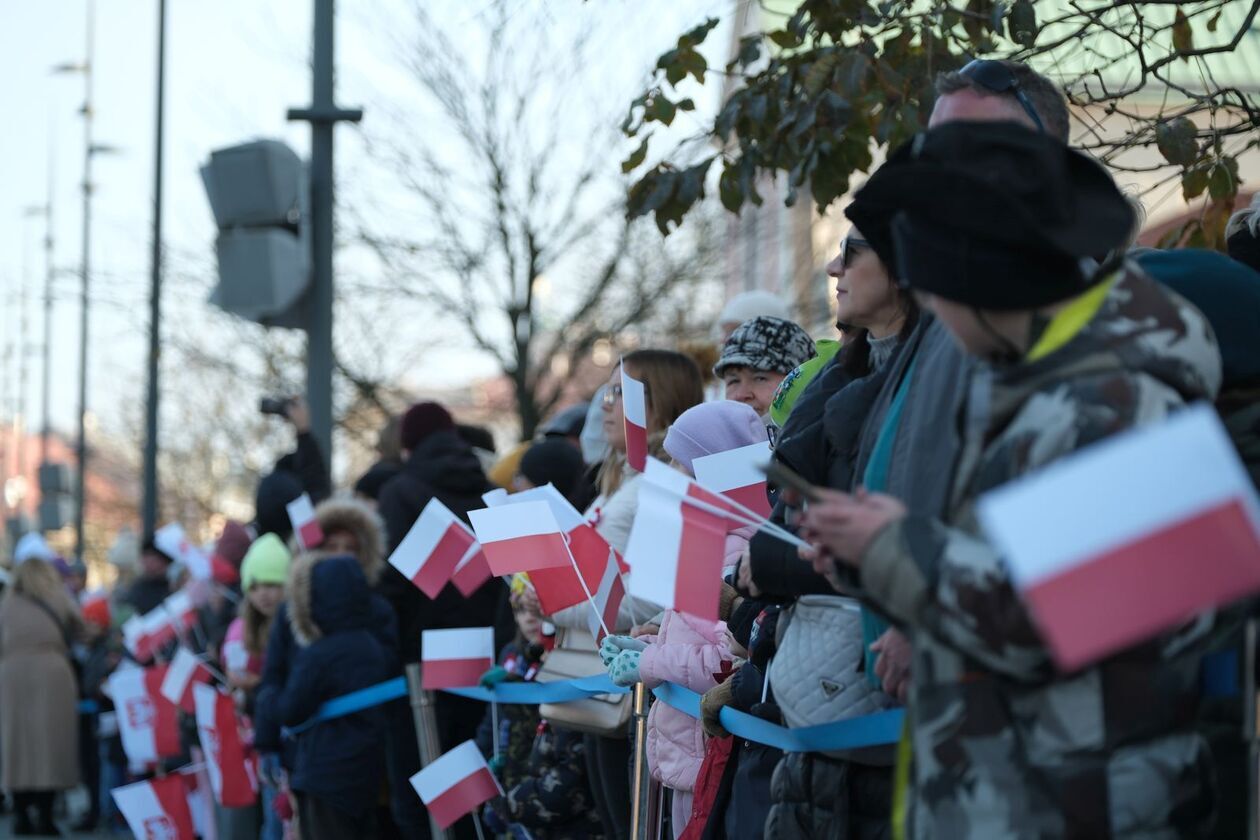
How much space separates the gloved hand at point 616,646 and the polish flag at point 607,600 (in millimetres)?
209

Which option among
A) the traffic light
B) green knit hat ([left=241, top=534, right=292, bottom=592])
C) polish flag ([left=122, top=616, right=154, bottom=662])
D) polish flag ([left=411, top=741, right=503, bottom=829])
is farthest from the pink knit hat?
polish flag ([left=122, top=616, right=154, bottom=662])

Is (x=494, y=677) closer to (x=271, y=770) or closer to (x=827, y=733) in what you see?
(x=271, y=770)

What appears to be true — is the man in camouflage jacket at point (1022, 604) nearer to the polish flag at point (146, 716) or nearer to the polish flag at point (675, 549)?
the polish flag at point (675, 549)

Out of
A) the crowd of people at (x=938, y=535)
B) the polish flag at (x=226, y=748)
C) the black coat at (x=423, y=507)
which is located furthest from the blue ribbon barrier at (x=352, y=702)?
the polish flag at (x=226, y=748)

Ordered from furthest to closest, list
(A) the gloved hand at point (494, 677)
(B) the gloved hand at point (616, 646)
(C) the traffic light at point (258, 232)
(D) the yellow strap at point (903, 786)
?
1. (C) the traffic light at point (258, 232)
2. (A) the gloved hand at point (494, 677)
3. (B) the gloved hand at point (616, 646)
4. (D) the yellow strap at point (903, 786)

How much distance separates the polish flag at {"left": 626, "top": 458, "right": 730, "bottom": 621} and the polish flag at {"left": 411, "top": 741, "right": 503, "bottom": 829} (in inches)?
144

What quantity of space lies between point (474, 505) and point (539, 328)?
8534 mm

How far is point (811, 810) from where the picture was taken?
146 inches

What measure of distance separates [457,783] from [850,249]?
12.0 feet

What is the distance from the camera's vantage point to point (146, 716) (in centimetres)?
1030

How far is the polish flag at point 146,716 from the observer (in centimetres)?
1021

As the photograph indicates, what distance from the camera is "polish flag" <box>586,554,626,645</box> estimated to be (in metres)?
5.57

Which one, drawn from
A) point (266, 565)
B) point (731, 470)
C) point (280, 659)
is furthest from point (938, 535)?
point (266, 565)

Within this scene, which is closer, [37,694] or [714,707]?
[714,707]
